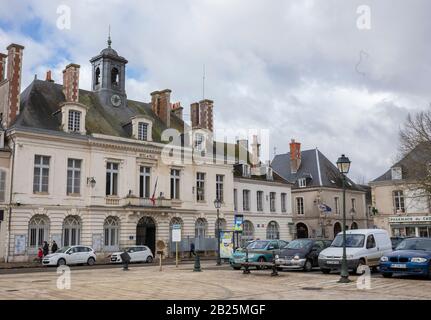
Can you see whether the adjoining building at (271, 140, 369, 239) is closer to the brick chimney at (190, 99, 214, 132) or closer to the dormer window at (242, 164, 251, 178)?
the dormer window at (242, 164, 251, 178)

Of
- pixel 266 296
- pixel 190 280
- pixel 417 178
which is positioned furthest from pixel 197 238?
pixel 266 296

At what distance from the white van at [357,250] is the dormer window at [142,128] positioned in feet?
66.9

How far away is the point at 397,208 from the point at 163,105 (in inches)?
935

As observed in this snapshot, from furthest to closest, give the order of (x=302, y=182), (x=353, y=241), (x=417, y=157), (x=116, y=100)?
1. (x=302, y=182)
2. (x=116, y=100)
3. (x=417, y=157)
4. (x=353, y=241)

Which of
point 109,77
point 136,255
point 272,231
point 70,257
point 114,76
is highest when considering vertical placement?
point 114,76

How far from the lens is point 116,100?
39.6m

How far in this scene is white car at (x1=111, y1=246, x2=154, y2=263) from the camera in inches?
1203

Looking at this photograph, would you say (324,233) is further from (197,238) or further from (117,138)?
(117,138)

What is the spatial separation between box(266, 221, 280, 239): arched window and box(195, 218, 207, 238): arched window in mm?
8340

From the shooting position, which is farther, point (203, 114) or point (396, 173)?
point (396, 173)

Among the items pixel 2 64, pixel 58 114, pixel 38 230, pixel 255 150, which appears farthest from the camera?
pixel 255 150

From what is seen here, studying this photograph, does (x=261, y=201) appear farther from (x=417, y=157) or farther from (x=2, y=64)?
(x=2, y=64)

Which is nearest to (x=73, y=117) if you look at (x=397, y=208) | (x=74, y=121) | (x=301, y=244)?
(x=74, y=121)

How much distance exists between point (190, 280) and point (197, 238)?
22131mm
